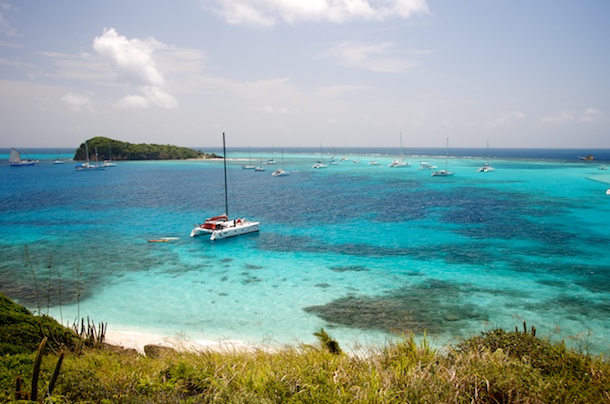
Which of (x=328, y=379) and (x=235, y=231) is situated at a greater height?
(x=328, y=379)

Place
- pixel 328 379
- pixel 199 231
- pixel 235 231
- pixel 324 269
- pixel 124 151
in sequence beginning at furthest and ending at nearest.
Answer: pixel 124 151 → pixel 235 231 → pixel 199 231 → pixel 324 269 → pixel 328 379

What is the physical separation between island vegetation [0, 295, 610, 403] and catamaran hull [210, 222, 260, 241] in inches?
1015

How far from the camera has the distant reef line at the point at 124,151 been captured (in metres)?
161

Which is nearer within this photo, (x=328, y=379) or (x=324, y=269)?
(x=328, y=379)

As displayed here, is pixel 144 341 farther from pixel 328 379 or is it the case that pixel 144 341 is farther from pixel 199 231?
pixel 199 231

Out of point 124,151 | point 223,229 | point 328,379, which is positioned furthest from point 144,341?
point 124,151

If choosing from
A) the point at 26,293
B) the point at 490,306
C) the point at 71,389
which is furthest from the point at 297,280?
the point at 71,389

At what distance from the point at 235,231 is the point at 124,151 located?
494 ft

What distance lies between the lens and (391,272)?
2520cm

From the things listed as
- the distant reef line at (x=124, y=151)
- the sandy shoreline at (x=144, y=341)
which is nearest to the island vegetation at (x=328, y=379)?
the sandy shoreline at (x=144, y=341)

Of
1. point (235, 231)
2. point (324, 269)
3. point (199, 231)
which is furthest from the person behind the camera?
point (235, 231)

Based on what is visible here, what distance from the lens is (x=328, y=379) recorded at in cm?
745

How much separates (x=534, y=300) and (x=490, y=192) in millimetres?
50181

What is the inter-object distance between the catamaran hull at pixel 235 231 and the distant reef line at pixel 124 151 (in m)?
146
